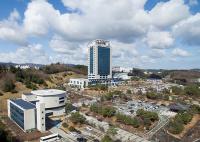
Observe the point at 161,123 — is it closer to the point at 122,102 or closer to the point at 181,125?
the point at 181,125

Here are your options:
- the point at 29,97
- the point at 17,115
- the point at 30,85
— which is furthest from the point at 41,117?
the point at 30,85

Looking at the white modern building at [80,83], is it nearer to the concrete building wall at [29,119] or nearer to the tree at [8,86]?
the tree at [8,86]

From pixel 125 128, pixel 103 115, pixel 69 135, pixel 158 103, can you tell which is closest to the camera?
pixel 69 135

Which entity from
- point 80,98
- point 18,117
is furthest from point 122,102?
point 18,117

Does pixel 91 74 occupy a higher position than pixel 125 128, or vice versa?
pixel 91 74

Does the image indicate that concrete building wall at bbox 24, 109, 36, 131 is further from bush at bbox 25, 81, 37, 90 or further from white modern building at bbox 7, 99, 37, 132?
bush at bbox 25, 81, 37, 90

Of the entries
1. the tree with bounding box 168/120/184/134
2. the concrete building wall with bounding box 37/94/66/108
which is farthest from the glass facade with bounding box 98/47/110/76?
the tree with bounding box 168/120/184/134
